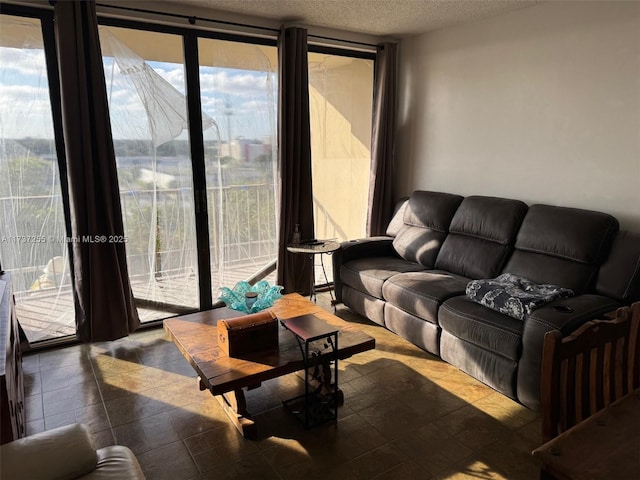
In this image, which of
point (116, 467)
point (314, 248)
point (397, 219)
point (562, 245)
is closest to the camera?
point (116, 467)

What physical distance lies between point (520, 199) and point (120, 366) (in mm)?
3129

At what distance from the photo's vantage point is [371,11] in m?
3.38

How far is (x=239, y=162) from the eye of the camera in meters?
3.73

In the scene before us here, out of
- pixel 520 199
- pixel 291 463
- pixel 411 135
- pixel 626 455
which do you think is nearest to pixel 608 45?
pixel 520 199

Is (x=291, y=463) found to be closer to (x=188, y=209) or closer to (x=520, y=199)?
(x=188, y=209)

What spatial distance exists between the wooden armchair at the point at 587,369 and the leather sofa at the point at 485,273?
87cm

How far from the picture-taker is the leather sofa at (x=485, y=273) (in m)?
2.42

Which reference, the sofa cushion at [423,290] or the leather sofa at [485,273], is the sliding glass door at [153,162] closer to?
the leather sofa at [485,273]

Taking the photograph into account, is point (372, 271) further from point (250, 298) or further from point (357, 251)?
point (250, 298)

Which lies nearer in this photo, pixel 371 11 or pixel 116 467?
pixel 116 467

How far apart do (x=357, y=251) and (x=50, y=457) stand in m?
2.80

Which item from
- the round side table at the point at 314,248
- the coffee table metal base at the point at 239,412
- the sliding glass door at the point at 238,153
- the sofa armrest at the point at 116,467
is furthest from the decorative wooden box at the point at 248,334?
the sliding glass door at the point at 238,153

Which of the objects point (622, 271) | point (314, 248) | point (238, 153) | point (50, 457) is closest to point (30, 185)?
point (238, 153)

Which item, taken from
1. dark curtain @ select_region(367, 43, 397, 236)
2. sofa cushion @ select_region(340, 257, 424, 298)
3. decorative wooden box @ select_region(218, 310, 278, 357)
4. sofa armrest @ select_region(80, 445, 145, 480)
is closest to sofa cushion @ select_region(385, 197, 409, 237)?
dark curtain @ select_region(367, 43, 397, 236)
